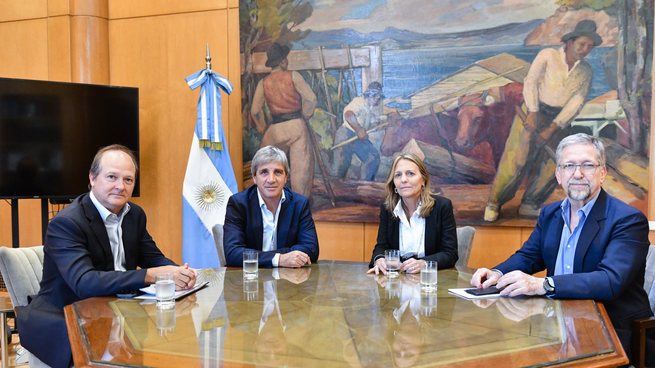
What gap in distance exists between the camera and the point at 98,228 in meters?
2.34

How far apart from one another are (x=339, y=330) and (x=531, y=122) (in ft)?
9.60

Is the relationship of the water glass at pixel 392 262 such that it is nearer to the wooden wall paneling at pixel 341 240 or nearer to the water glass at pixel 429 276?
the water glass at pixel 429 276

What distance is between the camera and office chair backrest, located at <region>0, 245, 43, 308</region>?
99.0 inches

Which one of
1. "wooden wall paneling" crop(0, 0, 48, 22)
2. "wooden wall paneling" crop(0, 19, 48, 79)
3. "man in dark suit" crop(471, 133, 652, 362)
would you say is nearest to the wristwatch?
"man in dark suit" crop(471, 133, 652, 362)

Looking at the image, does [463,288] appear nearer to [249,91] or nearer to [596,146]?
[596,146]

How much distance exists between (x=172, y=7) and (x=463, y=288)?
156 inches

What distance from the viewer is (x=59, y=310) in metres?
2.19

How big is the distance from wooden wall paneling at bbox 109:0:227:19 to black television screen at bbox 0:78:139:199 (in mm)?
885

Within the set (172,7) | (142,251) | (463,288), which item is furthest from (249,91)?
(463,288)

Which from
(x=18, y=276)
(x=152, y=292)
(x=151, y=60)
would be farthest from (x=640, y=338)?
(x=151, y=60)

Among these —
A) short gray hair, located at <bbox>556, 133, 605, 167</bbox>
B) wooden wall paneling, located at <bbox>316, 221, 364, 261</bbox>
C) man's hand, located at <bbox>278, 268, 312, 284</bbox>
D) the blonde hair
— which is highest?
short gray hair, located at <bbox>556, 133, 605, 167</bbox>

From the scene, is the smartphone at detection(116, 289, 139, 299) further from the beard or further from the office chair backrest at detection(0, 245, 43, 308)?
the beard

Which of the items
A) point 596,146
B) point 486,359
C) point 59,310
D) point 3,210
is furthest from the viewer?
point 3,210

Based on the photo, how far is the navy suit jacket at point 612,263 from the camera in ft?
6.73
